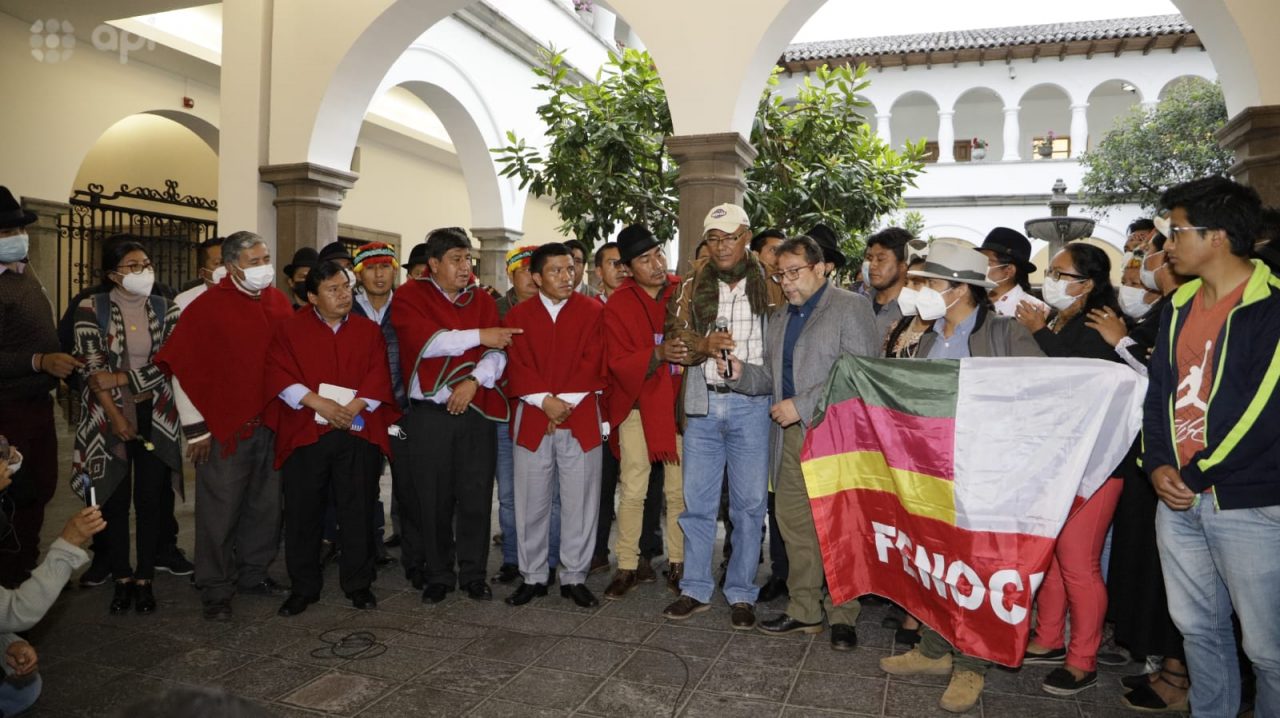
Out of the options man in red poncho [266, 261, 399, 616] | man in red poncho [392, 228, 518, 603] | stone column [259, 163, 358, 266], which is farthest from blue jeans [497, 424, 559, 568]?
stone column [259, 163, 358, 266]

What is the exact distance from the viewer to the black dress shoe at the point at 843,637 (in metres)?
4.27

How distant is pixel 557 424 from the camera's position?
4.98m

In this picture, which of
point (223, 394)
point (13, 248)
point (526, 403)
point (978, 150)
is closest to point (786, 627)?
point (526, 403)

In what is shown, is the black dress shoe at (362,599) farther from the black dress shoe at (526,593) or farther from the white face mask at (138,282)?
the white face mask at (138,282)

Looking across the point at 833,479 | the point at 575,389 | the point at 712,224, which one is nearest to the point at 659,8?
the point at 712,224

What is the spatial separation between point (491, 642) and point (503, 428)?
160 centimetres

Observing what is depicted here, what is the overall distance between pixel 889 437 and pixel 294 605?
3303mm

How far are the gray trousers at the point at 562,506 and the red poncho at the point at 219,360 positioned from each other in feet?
5.07

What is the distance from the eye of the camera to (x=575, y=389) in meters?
5.02

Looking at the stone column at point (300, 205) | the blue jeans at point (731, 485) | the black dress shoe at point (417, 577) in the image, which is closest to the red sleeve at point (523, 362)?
the blue jeans at point (731, 485)

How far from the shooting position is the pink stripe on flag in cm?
373

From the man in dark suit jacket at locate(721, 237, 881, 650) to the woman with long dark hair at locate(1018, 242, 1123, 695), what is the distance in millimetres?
851

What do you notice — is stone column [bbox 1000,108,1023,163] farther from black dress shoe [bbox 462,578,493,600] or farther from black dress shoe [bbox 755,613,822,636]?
black dress shoe [bbox 462,578,493,600]

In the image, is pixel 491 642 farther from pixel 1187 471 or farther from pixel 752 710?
pixel 1187 471
